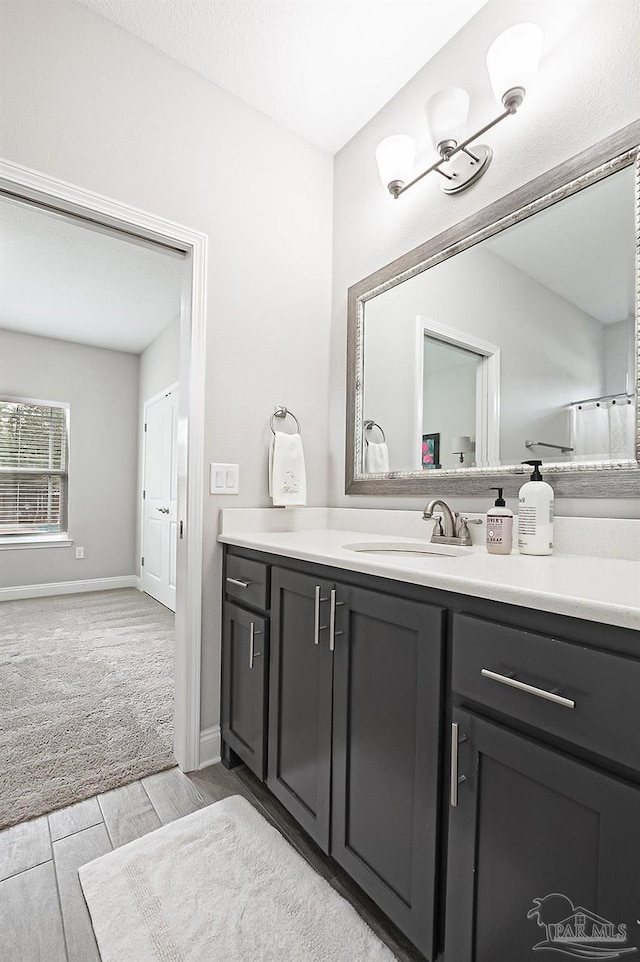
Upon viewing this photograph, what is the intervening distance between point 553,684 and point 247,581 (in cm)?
108

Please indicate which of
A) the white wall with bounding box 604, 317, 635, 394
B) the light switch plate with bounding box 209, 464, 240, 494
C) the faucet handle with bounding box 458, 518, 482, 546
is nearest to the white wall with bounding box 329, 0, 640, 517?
the faucet handle with bounding box 458, 518, 482, 546

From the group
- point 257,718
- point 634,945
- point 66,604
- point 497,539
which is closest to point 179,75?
point 497,539

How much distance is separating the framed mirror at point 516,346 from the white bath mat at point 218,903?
3.85 feet

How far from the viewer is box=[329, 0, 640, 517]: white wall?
1.20 meters

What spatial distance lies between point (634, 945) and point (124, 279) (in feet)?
13.2

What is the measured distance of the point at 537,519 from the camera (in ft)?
4.05

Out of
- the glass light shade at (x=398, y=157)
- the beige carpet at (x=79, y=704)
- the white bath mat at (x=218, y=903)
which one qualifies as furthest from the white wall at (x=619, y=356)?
the beige carpet at (x=79, y=704)

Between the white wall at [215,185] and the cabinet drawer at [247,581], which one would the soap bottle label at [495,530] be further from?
the white wall at [215,185]

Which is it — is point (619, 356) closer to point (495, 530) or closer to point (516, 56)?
point (495, 530)

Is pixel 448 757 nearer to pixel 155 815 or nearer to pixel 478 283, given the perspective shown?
pixel 155 815

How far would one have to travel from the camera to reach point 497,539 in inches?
50.7

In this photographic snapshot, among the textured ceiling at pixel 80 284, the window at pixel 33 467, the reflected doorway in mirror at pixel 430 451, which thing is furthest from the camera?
the window at pixel 33 467

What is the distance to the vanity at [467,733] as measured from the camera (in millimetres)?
666

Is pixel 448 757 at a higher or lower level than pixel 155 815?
higher
